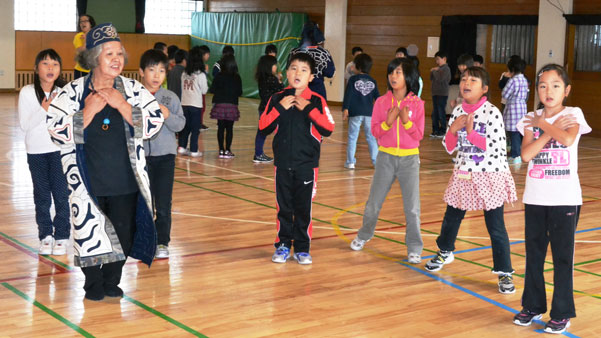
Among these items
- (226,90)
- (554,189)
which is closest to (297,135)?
(554,189)

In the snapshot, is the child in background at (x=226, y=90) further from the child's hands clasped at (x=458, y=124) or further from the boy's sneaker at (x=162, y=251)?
the child's hands clasped at (x=458, y=124)

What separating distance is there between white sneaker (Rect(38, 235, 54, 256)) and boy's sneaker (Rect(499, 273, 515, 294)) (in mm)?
3085

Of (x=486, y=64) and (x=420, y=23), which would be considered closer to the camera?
(x=486, y=64)

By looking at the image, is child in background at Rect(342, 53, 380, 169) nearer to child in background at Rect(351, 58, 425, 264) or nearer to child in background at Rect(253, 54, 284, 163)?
child in background at Rect(253, 54, 284, 163)

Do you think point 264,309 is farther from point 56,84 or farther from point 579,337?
point 56,84

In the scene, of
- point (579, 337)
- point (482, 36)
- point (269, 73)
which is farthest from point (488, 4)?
point (579, 337)

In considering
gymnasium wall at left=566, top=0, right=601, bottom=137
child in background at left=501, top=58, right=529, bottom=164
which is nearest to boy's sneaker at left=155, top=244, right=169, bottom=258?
child in background at left=501, top=58, right=529, bottom=164

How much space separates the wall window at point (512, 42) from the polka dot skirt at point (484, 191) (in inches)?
441

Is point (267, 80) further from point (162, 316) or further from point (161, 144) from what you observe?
point (162, 316)

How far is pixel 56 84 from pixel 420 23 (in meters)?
13.1

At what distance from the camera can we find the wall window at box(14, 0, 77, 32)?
2111 cm

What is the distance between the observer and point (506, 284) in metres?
4.83

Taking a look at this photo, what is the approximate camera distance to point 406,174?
213 inches

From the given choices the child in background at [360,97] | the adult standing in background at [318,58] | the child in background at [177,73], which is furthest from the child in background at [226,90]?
the child in background at [360,97]
